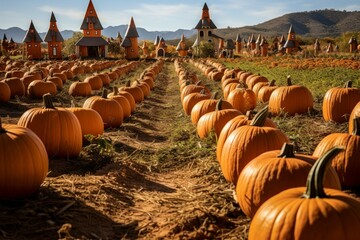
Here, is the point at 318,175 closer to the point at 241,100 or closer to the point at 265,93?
the point at 241,100

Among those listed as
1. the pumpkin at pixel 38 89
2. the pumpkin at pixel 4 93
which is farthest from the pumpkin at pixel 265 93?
the pumpkin at pixel 4 93

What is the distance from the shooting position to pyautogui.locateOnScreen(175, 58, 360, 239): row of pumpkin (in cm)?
266

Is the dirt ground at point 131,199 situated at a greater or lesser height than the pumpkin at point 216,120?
lesser

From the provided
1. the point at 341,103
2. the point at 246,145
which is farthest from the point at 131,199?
the point at 341,103

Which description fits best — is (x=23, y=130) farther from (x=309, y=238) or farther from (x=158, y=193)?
(x=309, y=238)

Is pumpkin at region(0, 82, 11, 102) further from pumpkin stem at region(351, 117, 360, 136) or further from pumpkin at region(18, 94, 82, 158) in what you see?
pumpkin stem at region(351, 117, 360, 136)

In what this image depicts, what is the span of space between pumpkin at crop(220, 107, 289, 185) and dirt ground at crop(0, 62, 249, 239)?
27cm

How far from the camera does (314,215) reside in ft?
8.77

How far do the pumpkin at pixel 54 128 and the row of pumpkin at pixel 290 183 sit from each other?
222 cm

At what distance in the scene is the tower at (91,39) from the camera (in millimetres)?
56875

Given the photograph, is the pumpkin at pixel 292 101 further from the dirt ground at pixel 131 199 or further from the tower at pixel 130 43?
the tower at pixel 130 43

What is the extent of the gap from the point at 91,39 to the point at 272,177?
186 feet

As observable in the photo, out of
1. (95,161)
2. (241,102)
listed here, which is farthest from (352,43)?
(95,161)

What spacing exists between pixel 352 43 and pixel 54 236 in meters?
59.1
